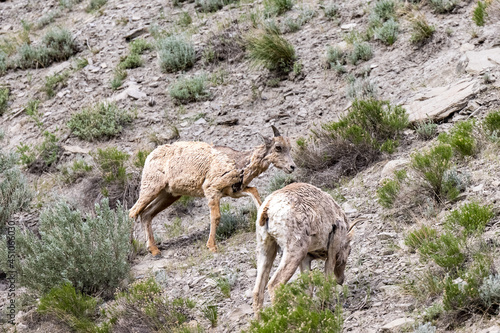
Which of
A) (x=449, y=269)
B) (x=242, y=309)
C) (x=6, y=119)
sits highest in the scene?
(x=449, y=269)

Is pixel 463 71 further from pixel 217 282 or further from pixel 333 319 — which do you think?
pixel 333 319

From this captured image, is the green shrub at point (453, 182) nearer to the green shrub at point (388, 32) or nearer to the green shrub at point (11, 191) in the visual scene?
the green shrub at point (388, 32)

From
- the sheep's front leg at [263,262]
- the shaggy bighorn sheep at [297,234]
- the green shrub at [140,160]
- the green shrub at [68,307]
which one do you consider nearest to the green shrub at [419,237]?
the shaggy bighorn sheep at [297,234]

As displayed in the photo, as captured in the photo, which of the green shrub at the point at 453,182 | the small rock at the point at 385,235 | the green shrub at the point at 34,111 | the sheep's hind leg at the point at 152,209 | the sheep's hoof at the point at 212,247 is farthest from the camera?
the green shrub at the point at 34,111

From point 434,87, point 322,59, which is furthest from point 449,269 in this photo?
point 322,59

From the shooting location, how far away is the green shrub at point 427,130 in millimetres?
11008

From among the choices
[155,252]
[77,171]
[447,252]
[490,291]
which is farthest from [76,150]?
→ [490,291]

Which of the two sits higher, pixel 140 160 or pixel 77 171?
pixel 140 160

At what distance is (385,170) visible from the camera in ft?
34.3

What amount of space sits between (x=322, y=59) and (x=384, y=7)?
1951 mm

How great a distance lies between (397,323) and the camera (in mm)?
6277

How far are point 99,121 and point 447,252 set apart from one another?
32.9 ft

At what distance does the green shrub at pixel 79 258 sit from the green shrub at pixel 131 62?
7.53 meters

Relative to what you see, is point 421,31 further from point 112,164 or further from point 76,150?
point 76,150
